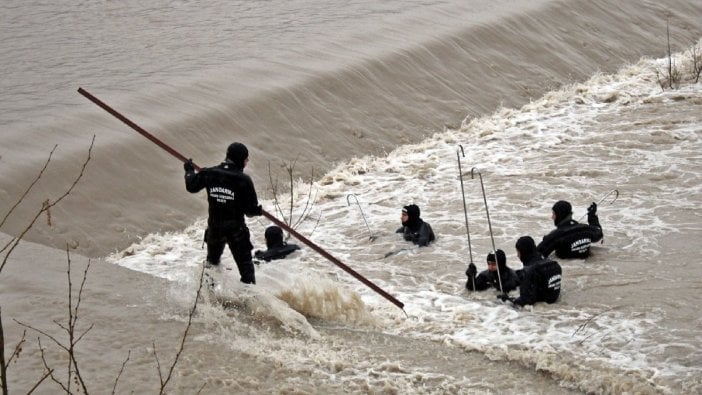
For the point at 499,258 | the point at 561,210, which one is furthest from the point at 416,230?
the point at 499,258

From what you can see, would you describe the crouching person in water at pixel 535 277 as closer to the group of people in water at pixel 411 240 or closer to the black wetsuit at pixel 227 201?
the group of people in water at pixel 411 240

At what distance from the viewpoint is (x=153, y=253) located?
12805 mm

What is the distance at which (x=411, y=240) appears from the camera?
41.3 feet

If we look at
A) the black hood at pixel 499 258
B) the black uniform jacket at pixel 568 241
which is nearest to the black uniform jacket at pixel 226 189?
the black hood at pixel 499 258

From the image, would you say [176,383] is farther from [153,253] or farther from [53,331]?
[153,253]

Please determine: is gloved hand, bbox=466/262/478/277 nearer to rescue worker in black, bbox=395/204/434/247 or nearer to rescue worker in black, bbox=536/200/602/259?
rescue worker in black, bbox=536/200/602/259

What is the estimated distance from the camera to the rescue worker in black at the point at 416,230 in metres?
12.4

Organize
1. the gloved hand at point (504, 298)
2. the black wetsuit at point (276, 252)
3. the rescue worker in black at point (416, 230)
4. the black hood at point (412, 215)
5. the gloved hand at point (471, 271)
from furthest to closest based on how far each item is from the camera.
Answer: the rescue worker in black at point (416, 230)
the black hood at point (412, 215)
the black wetsuit at point (276, 252)
the gloved hand at point (471, 271)
the gloved hand at point (504, 298)

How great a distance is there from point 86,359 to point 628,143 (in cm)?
1013

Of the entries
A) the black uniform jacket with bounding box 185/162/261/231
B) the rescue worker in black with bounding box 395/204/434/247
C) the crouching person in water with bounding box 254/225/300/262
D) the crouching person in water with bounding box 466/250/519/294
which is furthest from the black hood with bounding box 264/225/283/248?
the black uniform jacket with bounding box 185/162/261/231

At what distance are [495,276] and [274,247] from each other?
3.02 metres

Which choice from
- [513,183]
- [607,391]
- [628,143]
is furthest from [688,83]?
[607,391]

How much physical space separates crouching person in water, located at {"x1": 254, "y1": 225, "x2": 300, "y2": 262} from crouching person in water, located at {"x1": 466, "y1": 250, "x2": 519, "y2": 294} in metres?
2.57

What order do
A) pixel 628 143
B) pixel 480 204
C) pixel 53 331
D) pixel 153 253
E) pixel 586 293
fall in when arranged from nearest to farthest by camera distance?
pixel 53 331
pixel 586 293
pixel 153 253
pixel 480 204
pixel 628 143
